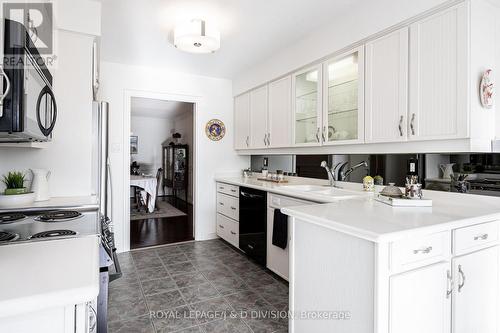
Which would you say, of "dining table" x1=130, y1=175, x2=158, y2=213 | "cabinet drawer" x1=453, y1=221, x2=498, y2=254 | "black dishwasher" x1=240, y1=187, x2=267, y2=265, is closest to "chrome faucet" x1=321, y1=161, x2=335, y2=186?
"black dishwasher" x1=240, y1=187, x2=267, y2=265

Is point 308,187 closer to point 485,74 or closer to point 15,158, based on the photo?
point 485,74

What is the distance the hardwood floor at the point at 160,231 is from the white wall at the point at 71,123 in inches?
74.7

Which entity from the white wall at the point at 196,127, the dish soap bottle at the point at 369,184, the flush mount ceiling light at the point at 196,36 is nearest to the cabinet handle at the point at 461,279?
the dish soap bottle at the point at 369,184

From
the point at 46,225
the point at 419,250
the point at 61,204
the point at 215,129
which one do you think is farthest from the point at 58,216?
the point at 215,129

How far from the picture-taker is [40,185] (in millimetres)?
1874

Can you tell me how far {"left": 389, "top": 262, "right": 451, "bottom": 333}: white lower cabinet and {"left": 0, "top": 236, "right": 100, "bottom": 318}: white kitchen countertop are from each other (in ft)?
3.60

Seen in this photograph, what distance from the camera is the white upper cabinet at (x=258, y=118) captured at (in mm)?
3598

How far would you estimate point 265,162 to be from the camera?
406cm

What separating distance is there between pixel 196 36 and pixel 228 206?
2.16 meters

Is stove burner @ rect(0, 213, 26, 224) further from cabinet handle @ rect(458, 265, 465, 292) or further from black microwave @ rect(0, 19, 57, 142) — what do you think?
cabinet handle @ rect(458, 265, 465, 292)

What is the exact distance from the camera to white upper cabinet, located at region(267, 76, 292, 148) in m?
3.14

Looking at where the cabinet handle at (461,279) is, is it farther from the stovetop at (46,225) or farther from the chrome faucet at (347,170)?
the stovetop at (46,225)

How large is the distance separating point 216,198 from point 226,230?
58cm

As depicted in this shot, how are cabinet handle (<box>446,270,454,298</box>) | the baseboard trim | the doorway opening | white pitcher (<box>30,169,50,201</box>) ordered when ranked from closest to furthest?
cabinet handle (<box>446,270,454,298</box>)
white pitcher (<box>30,169,50,201</box>)
the baseboard trim
the doorway opening
